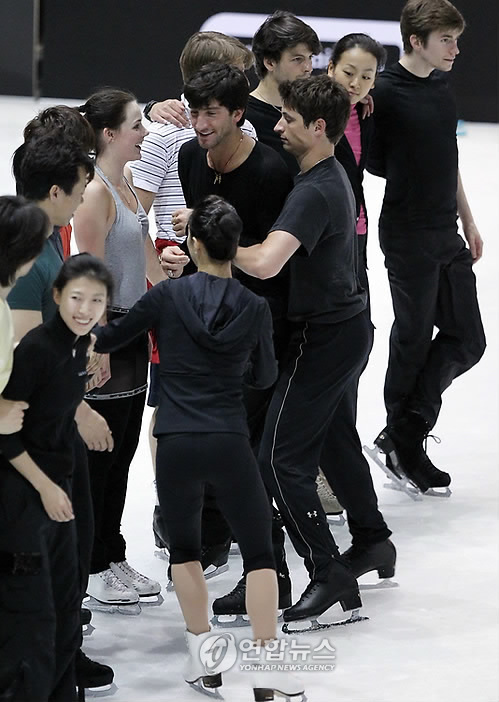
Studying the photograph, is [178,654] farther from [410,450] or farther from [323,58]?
[323,58]

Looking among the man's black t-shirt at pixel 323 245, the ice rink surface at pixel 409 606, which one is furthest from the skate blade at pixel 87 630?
the man's black t-shirt at pixel 323 245

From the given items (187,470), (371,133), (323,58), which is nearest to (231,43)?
(371,133)

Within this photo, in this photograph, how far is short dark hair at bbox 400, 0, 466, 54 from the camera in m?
5.06

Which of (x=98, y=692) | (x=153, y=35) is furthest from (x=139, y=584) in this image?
(x=153, y=35)

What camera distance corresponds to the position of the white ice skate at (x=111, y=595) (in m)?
4.04

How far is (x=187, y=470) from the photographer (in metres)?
3.30

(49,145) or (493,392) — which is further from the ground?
(49,145)

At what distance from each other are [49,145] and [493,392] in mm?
3519

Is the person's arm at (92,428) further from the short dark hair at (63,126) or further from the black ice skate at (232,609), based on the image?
the black ice skate at (232,609)

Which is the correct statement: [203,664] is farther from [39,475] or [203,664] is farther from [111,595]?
[39,475]

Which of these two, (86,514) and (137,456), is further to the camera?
(137,456)

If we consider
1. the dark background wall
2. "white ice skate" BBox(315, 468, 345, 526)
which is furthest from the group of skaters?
the dark background wall

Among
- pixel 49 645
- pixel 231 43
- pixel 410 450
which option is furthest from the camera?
pixel 410 450

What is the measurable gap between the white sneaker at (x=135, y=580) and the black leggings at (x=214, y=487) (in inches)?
29.2
